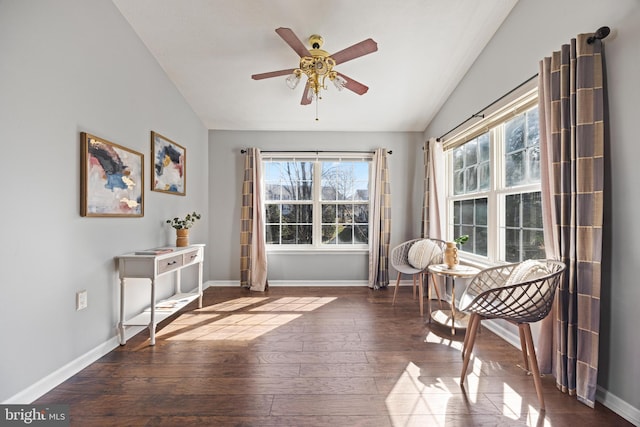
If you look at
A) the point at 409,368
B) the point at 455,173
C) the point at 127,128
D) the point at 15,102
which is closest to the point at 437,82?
the point at 455,173

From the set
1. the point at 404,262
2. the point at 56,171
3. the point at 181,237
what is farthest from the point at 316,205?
the point at 56,171

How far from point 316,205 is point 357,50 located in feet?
8.02

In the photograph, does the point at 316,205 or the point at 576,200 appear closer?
the point at 576,200

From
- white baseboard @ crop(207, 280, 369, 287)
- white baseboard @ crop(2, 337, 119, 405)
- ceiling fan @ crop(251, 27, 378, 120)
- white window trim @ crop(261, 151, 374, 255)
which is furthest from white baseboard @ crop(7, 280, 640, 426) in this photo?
ceiling fan @ crop(251, 27, 378, 120)

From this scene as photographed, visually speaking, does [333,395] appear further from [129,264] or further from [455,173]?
[455,173]

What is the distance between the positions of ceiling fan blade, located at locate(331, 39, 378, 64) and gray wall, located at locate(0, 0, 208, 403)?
1.83 m

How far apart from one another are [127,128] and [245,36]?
4.41 ft

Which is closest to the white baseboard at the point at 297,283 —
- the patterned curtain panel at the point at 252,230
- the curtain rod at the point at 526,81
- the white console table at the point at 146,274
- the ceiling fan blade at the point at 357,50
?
the patterned curtain panel at the point at 252,230

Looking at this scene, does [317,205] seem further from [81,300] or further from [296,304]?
[81,300]

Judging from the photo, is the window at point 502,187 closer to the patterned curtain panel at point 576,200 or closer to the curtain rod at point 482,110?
the curtain rod at point 482,110

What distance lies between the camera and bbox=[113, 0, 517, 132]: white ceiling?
7.38 feet

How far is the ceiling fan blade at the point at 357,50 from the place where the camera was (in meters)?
1.92

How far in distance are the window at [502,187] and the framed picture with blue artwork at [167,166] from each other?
3278 mm

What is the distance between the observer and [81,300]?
192cm
